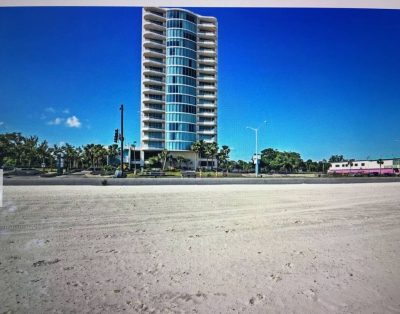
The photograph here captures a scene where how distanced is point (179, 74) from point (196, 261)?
15.3ft

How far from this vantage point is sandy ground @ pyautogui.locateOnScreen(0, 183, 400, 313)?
151 cm

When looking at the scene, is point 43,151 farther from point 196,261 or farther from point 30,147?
point 196,261

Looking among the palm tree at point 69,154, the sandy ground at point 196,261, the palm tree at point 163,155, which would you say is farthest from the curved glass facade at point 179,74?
the sandy ground at point 196,261

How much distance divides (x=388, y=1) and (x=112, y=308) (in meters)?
2.71

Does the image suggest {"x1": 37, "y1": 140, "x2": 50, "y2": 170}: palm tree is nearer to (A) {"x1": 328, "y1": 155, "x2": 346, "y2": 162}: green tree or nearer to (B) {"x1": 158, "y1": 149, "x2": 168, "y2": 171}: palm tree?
(A) {"x1": 328, "y1": 155, "x2": 346, "y2": 162}: green tree

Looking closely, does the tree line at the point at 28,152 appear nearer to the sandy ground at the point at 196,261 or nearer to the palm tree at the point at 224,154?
the sandy ground at the point at 196,261

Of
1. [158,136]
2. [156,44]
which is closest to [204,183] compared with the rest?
[158,136]

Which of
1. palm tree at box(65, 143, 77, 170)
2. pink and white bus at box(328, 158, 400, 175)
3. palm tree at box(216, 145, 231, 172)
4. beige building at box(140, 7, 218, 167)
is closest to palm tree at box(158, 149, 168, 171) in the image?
beige building at box(140, 7, 218, 167)

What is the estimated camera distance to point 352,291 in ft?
5.43

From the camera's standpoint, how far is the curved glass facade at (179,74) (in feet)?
14.6

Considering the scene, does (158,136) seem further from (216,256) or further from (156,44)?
(216,256)

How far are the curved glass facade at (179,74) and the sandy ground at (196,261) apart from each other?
2.40 m

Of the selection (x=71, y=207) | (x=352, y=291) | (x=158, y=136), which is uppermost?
(x=158, y=136)

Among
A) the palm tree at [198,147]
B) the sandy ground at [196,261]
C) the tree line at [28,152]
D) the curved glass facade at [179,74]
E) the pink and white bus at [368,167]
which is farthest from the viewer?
the palm tree at [198,147]
